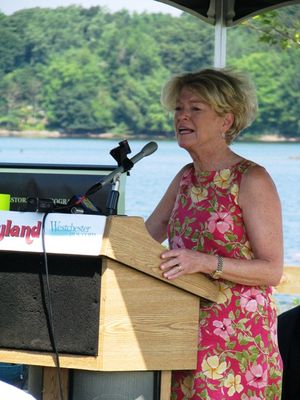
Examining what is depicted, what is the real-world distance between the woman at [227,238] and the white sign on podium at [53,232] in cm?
34

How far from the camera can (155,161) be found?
20000 mm

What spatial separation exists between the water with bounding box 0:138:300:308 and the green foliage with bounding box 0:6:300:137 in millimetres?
374

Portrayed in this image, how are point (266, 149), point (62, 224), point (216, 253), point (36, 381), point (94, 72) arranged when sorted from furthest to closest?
point (94, 72) → point (266, 149) → point (216, 253) → point (36, 381) → point (62, 224)

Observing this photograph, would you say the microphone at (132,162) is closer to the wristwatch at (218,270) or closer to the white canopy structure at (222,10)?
the wristwatch at (218,270)

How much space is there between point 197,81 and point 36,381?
1.13 m

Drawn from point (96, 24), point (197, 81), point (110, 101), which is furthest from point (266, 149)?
point (197, 81)

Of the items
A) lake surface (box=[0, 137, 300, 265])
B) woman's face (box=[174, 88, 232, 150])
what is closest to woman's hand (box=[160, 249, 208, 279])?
woman's face (box=[174, 88, 232, 150])

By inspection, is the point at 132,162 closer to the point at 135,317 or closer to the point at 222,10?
the point at 135,317

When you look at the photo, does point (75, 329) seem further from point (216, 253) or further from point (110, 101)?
point (110, 101)

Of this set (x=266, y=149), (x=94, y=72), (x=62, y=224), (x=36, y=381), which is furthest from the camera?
(x=94, y=72)

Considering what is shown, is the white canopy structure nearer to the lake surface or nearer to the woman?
the woman

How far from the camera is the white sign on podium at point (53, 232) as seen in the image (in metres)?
2.57

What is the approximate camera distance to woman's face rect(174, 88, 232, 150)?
322cm

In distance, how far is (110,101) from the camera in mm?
17344
